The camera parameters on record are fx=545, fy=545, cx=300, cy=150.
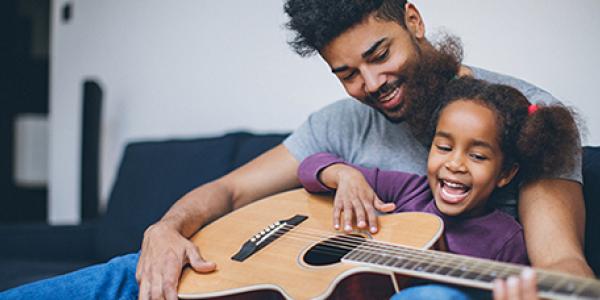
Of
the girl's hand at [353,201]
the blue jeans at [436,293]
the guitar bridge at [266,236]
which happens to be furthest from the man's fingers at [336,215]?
the blue jeans at [436,293]

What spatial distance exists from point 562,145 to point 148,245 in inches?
35.2

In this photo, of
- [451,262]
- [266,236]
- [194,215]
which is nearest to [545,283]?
[451,262]

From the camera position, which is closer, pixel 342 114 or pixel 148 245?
pixel 148 245

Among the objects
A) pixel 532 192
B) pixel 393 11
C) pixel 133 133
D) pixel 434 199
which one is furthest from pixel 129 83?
pixel 532 192

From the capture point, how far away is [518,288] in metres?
0.69

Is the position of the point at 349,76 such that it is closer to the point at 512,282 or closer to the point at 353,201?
the point at 353,201

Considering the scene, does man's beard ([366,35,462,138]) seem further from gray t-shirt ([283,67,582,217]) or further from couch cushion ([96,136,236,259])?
couch cushion ([96,136,236,259])

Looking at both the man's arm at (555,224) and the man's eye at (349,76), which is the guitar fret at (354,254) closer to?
the man's arm at (555,224)

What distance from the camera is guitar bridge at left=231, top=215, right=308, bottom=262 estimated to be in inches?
44.5

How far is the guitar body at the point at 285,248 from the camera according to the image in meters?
0.94

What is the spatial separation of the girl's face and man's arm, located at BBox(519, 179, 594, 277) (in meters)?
0.06

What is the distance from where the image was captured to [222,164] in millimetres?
1853

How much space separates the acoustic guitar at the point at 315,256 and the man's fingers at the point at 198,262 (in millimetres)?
12

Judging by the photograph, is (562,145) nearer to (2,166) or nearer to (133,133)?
(133,133)
